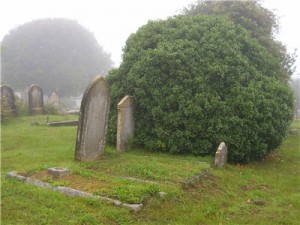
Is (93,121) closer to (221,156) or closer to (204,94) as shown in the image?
(204,94)

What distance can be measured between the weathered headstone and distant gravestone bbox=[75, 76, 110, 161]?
140 inches

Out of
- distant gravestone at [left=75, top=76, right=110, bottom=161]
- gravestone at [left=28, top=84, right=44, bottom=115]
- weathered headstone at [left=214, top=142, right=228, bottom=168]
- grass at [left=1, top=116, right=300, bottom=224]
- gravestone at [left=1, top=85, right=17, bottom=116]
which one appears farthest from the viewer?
gravestone at [left=28, top=84, right=44, bottom=115]

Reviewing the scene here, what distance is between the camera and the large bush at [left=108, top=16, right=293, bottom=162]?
37.5ft

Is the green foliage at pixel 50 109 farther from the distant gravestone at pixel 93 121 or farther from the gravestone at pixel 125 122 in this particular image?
the distant gravestone at pixel 93 121

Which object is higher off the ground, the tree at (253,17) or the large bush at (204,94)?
the tree at (253,17)

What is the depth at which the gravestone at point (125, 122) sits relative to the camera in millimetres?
11781

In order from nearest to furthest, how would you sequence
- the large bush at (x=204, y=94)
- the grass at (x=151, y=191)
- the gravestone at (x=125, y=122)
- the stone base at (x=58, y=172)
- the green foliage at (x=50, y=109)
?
the grass at (x=151, y=191) < the stone base at (x=58, y=172) < the large bush at (x=204, y=94) < the gravestone at (x=125, y=122) < the green foliage at (x=50, y=109)

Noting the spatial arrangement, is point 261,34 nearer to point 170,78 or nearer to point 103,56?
point 170,78

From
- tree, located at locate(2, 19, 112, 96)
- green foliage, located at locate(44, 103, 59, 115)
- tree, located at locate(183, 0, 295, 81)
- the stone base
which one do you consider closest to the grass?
the stone base

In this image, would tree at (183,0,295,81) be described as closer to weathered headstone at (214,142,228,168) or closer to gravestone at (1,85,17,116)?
weathered headstone at (214,142,228,168)

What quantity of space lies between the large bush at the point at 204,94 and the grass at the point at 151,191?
0.74m

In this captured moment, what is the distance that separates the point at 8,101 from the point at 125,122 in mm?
11796

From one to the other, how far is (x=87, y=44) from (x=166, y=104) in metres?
49.7

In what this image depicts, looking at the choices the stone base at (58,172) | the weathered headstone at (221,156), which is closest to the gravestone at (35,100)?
the stone base at (58,172)
